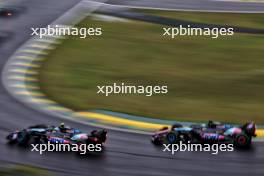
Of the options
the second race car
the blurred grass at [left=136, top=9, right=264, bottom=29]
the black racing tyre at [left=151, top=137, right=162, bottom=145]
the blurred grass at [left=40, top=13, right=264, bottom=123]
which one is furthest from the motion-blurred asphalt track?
the blurred grass at [left=136, top=9, right=264, bottom=29]

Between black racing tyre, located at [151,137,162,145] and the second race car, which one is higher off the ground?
the second race car

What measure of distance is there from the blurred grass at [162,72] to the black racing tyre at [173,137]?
2274 millimetres

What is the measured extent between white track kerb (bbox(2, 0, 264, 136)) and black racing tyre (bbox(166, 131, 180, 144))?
3.36ft

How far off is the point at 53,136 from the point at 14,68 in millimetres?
7410

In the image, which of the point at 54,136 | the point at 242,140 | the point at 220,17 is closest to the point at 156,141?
the point at 242,140

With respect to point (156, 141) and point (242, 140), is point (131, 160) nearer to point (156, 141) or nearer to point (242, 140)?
point (156, 141)

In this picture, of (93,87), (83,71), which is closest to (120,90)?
(93,87)

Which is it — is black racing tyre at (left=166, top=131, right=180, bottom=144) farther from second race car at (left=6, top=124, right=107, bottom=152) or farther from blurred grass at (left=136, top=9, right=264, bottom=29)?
blurred grass at (left=136, top=9, right=264, bottom=29)

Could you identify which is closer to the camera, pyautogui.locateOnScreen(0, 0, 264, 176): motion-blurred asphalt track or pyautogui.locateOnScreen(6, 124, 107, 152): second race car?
pyautogui.locateOnScreen(0, 0, 264, 176): motion-blurred asphalt track

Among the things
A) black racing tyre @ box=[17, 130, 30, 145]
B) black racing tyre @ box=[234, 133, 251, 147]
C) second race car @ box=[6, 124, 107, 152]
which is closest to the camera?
black racing tyre @ box=[234, 133, 251, 147]

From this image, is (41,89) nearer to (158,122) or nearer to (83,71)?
(83,71)

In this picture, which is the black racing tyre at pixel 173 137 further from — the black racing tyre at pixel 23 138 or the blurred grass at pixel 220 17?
the blurred grass at pixel 220 17

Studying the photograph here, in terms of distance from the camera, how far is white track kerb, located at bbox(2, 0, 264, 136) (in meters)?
17.8

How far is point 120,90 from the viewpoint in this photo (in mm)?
21156
